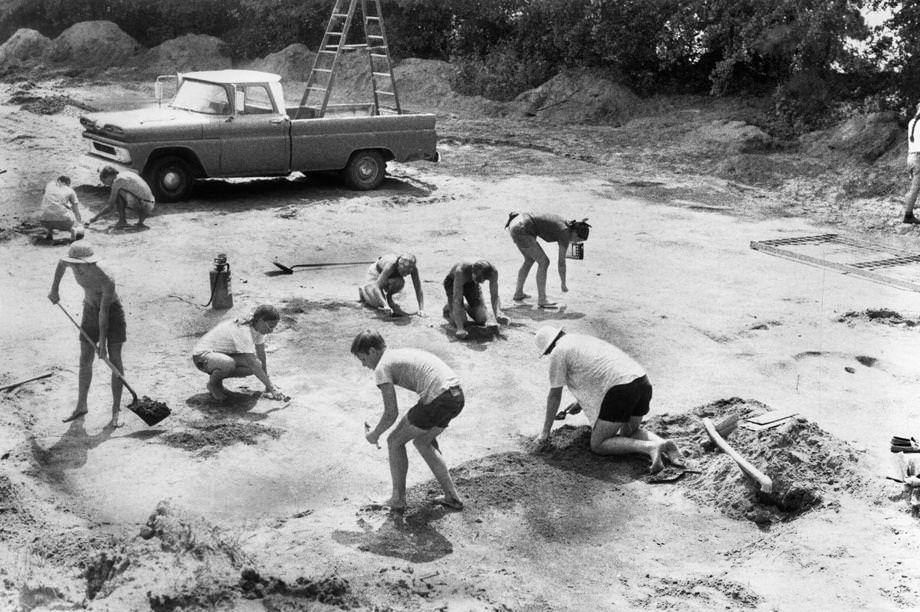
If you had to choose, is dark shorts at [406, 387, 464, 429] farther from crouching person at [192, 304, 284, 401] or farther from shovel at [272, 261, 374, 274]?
shovel at [272, 261, 374, 274]

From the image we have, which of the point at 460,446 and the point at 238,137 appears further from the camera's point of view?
the point at 238,137

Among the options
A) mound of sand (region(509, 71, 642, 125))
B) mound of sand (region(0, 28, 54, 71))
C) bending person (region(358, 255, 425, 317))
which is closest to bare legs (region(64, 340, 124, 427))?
bending person (region(358, 255, 425, 317))

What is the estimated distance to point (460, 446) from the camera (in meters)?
8.55

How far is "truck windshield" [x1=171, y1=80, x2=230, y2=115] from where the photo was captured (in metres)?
16.3

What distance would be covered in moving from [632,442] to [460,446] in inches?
52.6

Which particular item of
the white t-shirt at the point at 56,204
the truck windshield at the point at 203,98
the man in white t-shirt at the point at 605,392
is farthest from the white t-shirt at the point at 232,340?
the truck windshield at the point at 203,98

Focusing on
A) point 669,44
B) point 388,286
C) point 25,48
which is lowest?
point 388,286

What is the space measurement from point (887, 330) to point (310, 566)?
7365 mm

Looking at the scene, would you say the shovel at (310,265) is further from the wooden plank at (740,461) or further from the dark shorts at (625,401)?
the wooden plank at (740,461)

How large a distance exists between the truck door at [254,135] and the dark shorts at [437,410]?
9.94 m

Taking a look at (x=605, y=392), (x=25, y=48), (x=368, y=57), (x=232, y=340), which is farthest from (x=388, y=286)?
(x=25, y=48)

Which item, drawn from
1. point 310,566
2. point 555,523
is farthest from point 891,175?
point 310,566

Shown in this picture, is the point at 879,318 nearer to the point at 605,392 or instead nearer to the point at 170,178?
the point at 605,392

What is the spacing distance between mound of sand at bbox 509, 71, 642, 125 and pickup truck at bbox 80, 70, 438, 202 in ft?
22.9
